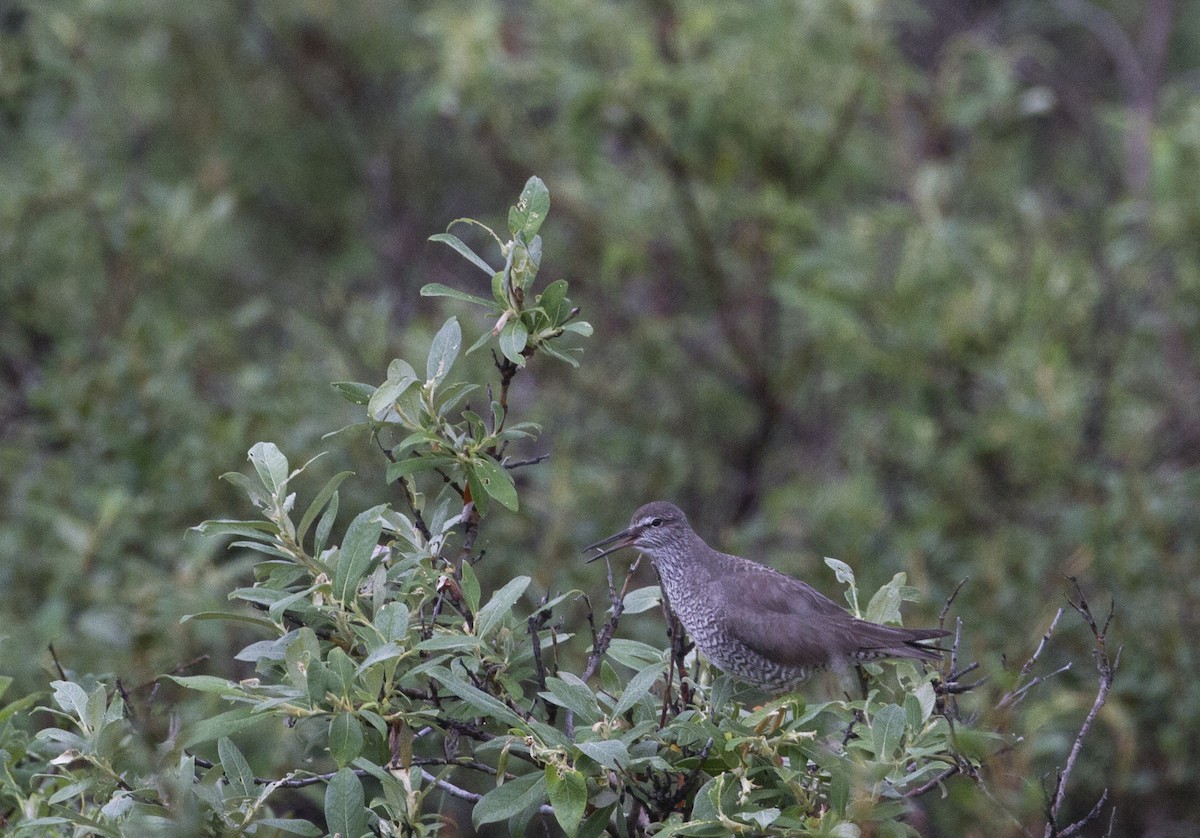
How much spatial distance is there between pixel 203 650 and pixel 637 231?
11.8 feet

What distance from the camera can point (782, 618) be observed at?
13.3ft

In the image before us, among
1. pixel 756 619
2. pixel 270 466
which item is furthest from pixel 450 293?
pixel 756 619

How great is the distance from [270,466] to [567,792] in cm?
93

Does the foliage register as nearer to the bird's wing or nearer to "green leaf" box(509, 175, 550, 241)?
"green leaf" box(509, 175, 550, 241)

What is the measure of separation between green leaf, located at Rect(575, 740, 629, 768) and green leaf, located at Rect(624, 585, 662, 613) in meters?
0.62

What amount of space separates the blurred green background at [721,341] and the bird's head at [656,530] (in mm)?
1761

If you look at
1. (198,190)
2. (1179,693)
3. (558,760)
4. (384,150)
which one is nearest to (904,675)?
(558,760)

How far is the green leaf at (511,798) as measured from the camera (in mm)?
2667

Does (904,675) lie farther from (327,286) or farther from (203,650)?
(327,286)

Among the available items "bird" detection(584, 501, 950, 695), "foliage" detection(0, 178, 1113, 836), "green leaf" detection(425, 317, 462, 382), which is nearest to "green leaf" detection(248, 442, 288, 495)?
"foliage" detection(0, 178, 1113, 836)

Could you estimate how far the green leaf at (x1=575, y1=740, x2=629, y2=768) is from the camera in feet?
8.41

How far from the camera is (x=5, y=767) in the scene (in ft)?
9.57

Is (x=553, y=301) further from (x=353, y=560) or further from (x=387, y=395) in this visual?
(x=353, y=560)

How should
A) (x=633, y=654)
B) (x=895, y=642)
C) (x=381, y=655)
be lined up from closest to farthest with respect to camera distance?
(x=381, y=655)
(x=633, y=654)
(x=895, y=642)
